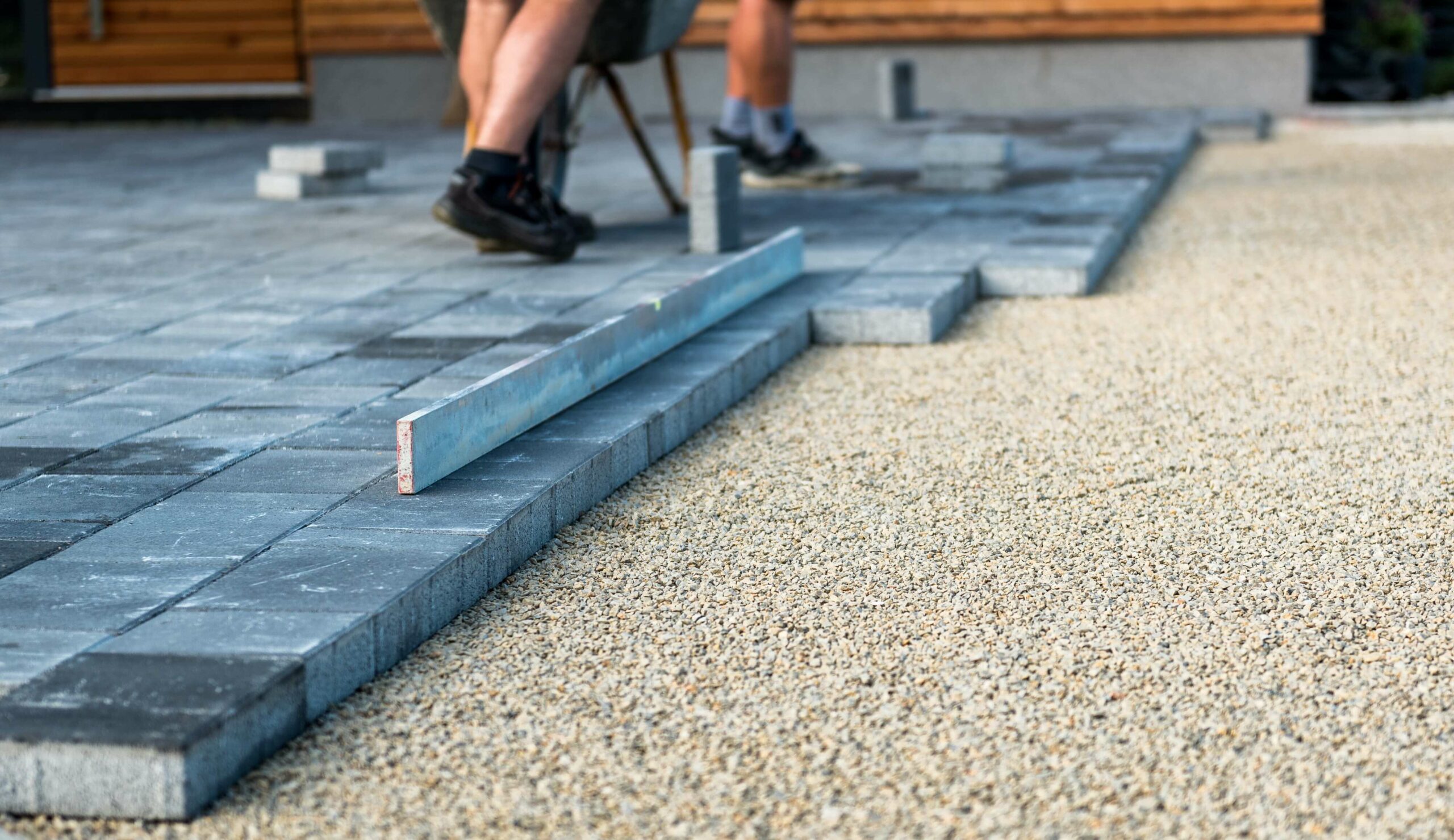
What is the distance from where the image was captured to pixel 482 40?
13.2 ft

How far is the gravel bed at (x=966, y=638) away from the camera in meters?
1.48

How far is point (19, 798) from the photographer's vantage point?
4.68 ft

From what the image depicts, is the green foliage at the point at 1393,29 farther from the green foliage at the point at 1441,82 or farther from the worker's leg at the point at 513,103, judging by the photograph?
the worker's leg at the point at 513,103

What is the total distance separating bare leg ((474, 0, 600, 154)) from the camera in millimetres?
3707

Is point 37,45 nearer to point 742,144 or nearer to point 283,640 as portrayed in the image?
point 742,144

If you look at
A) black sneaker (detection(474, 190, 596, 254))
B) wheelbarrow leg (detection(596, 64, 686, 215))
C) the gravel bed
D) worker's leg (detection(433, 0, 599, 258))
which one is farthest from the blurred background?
the gravel bed

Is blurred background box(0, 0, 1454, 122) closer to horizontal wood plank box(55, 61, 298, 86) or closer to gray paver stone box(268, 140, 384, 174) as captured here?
horizontal wood plank box(55, 61, 298, 86)

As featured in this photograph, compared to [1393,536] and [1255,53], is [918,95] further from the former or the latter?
[1393,536]

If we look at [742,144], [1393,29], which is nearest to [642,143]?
[742,144]

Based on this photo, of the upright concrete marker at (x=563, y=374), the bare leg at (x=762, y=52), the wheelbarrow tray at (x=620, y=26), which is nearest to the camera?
the upright concrete marker at (x=563, y=374)

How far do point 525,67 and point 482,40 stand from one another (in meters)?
0.36

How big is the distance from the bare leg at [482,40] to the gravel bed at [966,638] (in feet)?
4.16

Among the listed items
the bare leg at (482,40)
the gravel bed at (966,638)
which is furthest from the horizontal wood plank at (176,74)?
the gravel bed at (966,638)

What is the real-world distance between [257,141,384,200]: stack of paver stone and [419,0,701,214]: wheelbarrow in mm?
1064
